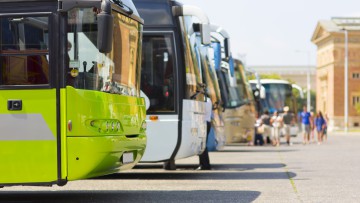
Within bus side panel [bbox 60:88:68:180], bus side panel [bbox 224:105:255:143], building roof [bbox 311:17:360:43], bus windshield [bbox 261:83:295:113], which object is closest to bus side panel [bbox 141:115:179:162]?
bus side panel [bbox 60:88:68:180]

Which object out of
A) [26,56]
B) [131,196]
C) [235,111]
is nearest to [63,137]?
[26,56]

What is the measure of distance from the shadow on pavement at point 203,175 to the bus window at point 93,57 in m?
5.64

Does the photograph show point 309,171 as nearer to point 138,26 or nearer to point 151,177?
point 151,177

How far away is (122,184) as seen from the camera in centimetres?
1536

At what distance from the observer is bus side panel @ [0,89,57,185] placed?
33.6ft

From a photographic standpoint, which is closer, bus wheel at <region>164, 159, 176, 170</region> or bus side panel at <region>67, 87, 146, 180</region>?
bus side panel at <region>67, 87, 146, 180</region>

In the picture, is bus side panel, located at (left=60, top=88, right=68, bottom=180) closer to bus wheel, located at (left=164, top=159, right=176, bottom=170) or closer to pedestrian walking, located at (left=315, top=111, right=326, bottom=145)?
bus wheel, located at (left=164, top=159, right=176, bottom=170)

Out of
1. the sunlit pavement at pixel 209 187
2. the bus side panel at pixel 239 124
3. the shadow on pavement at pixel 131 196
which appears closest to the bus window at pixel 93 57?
the shadow on pavement at pixel 131 196

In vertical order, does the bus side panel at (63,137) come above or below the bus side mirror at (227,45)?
below

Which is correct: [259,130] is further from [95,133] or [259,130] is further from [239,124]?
[95,133]

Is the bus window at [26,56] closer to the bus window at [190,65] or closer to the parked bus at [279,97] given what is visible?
the bus window at [190,65]

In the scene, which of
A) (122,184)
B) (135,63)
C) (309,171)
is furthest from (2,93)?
(309,171)

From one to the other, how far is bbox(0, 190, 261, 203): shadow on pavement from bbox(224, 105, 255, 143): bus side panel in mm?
19750

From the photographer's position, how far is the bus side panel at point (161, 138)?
15.7 metres
